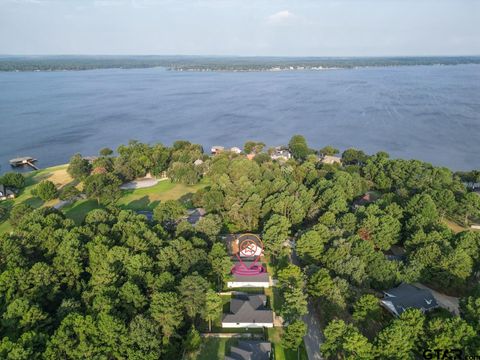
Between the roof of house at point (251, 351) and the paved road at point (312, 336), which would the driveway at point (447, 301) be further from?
the roof of house at point (251, 351)

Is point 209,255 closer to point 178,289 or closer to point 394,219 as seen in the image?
point 178,289

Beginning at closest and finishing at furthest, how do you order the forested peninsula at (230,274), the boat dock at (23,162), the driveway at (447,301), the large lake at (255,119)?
the forested peninsula at (230,274), the driveway at (447,301), the boat dock at (23,162), the large lake at (255,119)

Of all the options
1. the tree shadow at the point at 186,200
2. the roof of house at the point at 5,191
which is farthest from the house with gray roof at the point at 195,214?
the roof of house at the point at 5,191

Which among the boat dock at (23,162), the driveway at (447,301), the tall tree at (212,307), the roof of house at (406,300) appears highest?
the tall tree at (212,307)

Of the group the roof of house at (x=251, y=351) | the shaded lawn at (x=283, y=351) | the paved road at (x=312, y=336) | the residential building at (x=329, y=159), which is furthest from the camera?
the residential building at (x=329, y=159)

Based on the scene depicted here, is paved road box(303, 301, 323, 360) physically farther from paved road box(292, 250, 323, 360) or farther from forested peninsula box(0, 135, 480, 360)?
forested peninsula box(0, 135, 480, 360)

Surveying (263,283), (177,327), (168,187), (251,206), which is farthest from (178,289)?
(168,187)

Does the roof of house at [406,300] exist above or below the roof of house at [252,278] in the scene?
above
